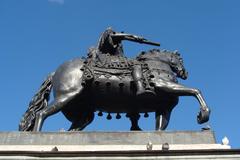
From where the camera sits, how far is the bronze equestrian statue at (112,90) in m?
17.1

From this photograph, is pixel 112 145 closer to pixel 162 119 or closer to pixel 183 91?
pixel 162 119

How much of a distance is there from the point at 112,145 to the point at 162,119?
2531mm

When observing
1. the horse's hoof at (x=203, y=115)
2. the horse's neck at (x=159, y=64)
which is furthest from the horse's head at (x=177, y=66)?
the horse's hoof at (x=203, y=115)

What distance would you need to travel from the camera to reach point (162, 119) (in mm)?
17750

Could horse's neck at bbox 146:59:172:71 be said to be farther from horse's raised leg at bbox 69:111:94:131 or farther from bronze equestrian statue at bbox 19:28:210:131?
horse's raised leg at bbox 69:111:94:131

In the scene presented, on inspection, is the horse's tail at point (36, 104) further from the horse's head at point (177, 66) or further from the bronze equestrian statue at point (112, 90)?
the horse's head at point (177, 66)

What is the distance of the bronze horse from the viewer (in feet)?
56.0

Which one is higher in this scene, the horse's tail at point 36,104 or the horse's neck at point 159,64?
the horse's neck at point 159,64

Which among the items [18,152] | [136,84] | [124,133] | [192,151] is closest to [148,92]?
[136,84]

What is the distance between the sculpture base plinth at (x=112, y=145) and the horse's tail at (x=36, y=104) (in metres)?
0.87

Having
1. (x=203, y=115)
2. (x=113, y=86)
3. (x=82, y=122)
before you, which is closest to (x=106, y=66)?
(x=113, y=86)

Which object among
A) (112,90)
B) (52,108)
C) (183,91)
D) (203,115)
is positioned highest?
(112,90)


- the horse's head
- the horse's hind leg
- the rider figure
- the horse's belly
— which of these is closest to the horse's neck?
the horse's head

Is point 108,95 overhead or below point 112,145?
overhead
